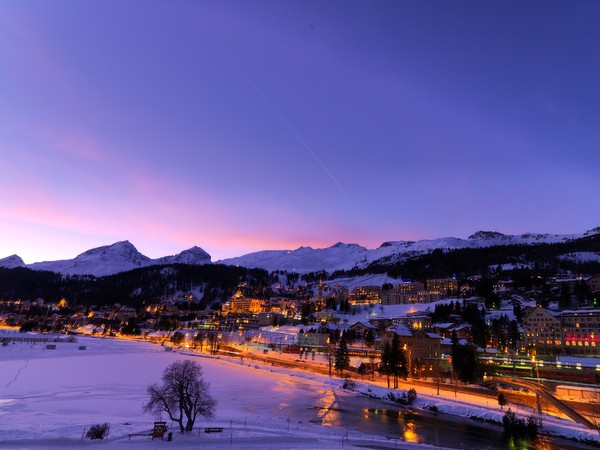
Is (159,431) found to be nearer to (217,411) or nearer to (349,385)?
(217,411)

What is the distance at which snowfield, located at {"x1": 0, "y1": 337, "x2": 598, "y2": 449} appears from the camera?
27.9 metres

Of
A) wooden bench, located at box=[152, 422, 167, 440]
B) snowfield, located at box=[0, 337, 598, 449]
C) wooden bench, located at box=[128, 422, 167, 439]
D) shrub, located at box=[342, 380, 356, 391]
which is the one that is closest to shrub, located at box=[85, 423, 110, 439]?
snowfield, located at box=[0, 337, 598, 449]

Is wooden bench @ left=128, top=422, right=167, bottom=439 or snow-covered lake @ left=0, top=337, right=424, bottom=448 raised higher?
wooden bench @ left=128, top=422, right=167, bottom=439

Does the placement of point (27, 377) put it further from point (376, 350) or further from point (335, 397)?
point (376, 350)

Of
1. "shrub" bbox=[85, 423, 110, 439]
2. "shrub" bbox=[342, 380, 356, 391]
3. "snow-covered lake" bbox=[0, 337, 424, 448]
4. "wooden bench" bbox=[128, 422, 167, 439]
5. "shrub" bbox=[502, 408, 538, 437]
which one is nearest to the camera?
"shrub" bbox=[85, 423, 110, 439]

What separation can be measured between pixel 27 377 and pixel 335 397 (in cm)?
4614

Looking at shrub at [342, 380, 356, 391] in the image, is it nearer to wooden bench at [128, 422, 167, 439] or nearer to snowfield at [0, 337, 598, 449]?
snowfield at [0, 337, 598, 449]

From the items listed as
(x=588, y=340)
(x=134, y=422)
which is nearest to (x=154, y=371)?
(x=134, y=422)

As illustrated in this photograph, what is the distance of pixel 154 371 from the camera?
7025 cm

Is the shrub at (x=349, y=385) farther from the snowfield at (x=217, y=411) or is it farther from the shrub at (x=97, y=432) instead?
the shrub at (x=97, y=432)

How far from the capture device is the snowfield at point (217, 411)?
2791cm

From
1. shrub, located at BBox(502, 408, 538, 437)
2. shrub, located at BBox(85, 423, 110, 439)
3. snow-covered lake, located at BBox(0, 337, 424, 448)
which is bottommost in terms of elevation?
snow-covered lake, located at BBox(0, 337, 424, 448)

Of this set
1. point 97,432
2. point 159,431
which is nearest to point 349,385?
point 159,431

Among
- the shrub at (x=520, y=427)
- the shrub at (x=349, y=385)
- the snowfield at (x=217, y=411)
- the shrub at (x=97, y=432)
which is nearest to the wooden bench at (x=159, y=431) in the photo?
the snowfield at (x=217, y=411)
